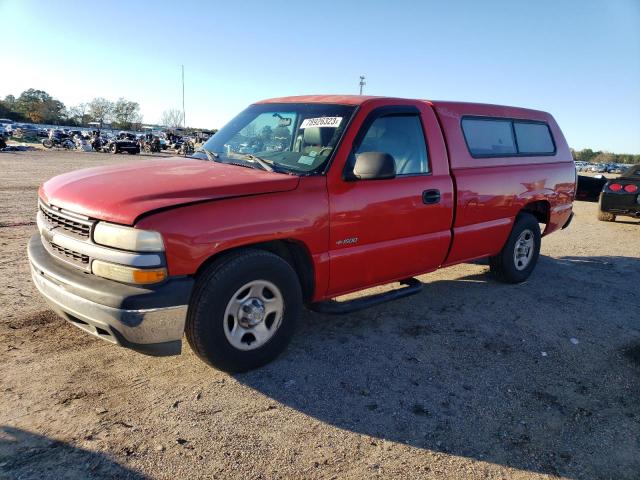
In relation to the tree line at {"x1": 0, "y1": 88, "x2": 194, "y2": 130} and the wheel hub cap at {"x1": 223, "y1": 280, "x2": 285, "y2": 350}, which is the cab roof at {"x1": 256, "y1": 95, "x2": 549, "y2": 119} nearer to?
the wheel hub cap at {"x1": 223, "y1": 280, "x2": 285, "y2": 350}

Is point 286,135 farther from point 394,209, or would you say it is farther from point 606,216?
point 606,216

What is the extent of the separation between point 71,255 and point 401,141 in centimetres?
278

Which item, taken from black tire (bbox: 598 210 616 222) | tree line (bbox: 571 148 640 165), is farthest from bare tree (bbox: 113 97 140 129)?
black tire (bbox: 598 210 616 222)

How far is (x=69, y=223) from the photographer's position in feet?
9.98

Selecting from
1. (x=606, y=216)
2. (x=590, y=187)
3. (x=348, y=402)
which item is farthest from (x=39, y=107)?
(x=348, y=402)

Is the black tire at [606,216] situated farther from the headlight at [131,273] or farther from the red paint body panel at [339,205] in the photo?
the headlight at [131,273]

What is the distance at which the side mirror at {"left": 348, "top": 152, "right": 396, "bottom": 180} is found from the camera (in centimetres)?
346

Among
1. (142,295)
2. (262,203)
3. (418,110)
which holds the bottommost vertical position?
(142,295)

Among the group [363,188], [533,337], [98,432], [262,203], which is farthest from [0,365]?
[533,337]

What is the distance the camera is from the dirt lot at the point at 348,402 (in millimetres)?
2449

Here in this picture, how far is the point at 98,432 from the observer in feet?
8.44

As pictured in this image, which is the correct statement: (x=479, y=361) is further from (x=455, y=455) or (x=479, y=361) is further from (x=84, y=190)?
(x=84, y=190)

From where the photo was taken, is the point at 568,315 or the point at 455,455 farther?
the point at 568,315

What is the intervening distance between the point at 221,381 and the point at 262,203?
1.25 m
